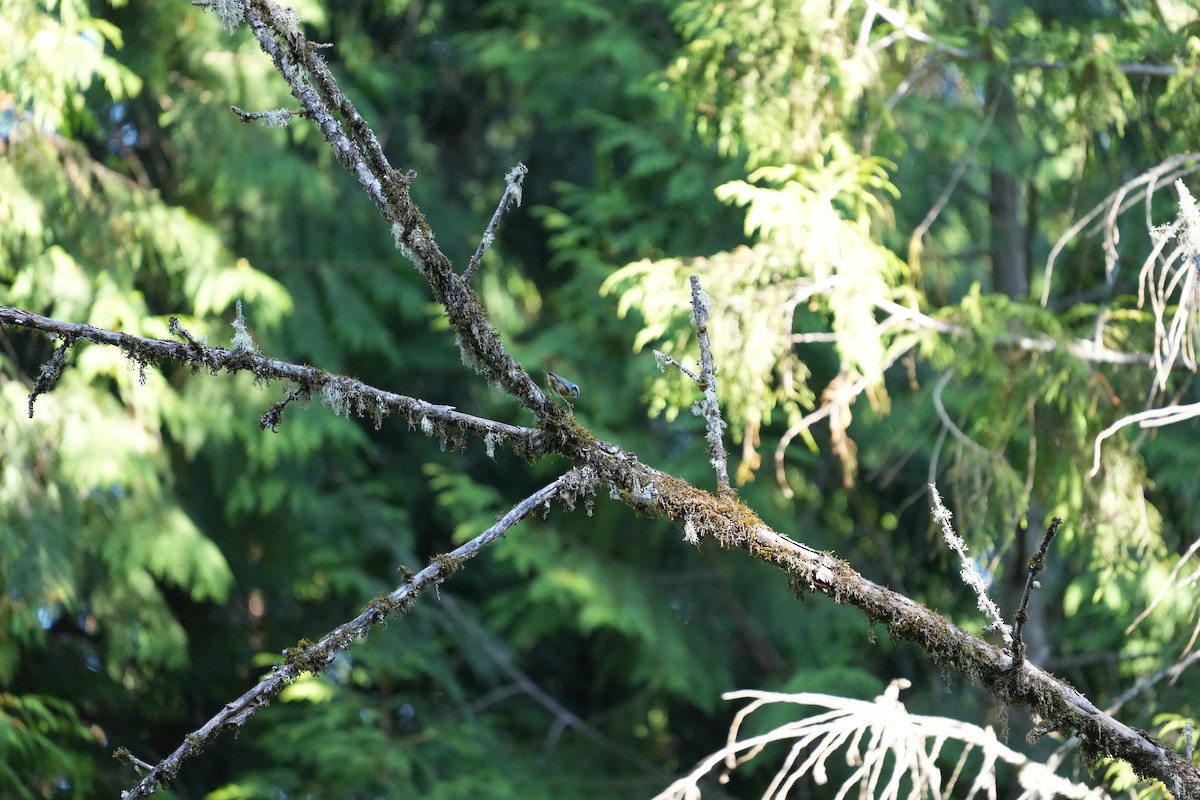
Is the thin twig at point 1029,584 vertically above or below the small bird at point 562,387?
below

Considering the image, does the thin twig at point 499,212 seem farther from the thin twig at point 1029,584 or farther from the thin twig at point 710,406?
the thin twig at point 1029,584

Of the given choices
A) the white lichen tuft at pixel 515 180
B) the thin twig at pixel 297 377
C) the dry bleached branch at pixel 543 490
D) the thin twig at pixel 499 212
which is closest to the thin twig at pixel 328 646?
the dry bleached branch at pixel 543 490

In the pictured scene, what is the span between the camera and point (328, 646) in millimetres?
1857

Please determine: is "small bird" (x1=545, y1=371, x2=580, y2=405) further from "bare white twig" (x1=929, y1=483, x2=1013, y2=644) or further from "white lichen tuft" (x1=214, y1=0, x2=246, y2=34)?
"white lichen tuft" (x1=214, y1=0, x2=246, y2=34)

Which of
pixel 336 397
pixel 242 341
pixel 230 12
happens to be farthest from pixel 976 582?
pixel 230 12

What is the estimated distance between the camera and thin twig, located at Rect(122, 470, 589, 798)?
1738 millimetres

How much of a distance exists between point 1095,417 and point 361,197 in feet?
15.6

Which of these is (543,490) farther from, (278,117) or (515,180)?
(278,117)

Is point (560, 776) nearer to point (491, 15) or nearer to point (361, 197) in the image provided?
point (361, 197)

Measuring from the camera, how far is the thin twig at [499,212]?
6.25ft

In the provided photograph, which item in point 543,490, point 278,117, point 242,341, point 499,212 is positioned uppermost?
point 278,117

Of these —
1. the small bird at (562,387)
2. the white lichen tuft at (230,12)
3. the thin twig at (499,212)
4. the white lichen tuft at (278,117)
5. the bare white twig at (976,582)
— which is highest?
the white lichen tuft at (230,12)

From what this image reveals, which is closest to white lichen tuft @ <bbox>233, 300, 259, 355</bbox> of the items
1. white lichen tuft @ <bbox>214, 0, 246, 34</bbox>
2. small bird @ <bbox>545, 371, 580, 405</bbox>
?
white lichen tuft @ <bbox>214, 0, 246, 34</bbox>

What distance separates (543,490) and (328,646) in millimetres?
462
